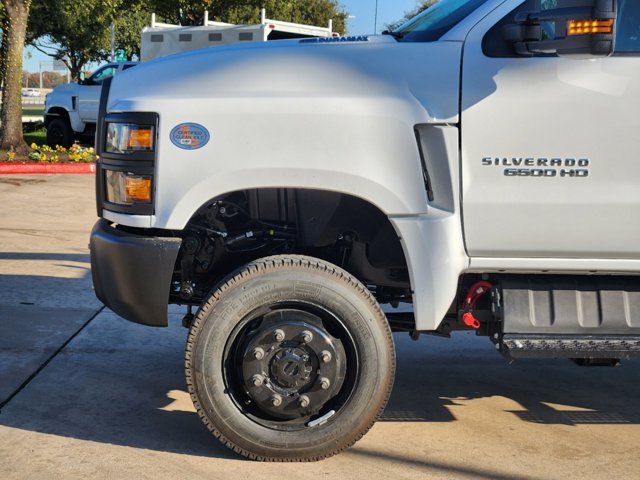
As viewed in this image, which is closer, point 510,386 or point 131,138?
point 131,138

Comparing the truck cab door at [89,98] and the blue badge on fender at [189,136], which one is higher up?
the truck cab door at [89,98]

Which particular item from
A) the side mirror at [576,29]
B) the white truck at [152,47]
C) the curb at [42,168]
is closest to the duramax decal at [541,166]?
the side mirror at [576,29]

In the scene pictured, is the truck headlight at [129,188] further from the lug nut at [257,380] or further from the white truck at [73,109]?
the white truck at [73,109]

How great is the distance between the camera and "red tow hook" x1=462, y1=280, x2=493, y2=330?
422cm

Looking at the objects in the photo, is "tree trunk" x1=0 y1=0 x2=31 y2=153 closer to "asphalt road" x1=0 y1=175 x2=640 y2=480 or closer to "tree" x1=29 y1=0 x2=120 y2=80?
"tree" x1=29 y1=0 x2=120 y2=80

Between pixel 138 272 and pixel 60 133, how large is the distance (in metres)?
19.5

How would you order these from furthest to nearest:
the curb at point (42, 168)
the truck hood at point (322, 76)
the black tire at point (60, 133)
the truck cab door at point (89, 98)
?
the black tire at point (60, 133), the truck cab door at point (89, 98), the curb at point (42, 168), the truck hood at point (322, 76)

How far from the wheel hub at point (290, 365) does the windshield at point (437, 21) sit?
135 cm

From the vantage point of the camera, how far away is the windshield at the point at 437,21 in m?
4.10

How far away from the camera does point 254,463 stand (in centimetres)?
410

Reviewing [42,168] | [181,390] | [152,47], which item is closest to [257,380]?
[181,390]

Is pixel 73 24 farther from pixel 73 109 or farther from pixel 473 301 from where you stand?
pixel 473 301

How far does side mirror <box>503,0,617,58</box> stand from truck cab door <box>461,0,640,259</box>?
0.15m

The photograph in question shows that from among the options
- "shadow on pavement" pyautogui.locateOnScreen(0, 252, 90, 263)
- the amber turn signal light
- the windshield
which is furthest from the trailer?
the amber turn signal light
